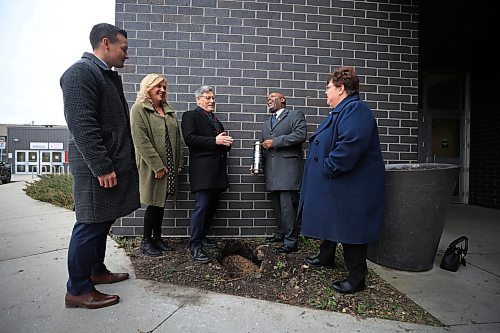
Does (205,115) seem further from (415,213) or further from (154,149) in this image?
(415,213)

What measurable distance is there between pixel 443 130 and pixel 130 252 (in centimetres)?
815

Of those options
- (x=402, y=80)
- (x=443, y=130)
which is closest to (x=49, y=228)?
(x=402, y=80)

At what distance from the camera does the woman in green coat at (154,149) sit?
3.23m

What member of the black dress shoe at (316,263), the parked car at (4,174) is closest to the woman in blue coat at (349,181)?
the black dress shoe at (316,263)

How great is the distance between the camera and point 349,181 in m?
2.54

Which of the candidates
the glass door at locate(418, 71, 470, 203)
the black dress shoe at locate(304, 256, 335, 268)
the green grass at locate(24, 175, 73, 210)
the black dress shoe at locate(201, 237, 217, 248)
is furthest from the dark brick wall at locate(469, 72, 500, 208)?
the green grass at locate(24, 175, 73, 210)

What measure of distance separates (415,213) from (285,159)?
1.42m

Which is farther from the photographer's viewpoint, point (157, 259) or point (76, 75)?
point (157, 259)

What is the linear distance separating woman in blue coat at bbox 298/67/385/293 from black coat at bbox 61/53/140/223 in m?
1.50

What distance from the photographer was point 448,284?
2.89 m

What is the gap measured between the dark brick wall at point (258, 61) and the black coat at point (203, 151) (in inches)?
28.6

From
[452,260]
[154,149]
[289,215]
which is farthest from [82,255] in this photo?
[452,260]

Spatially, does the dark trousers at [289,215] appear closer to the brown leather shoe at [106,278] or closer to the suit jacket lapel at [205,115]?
the suit jacket lapel at [205,115]

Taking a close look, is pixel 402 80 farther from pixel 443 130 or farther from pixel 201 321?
pixel 443 130
